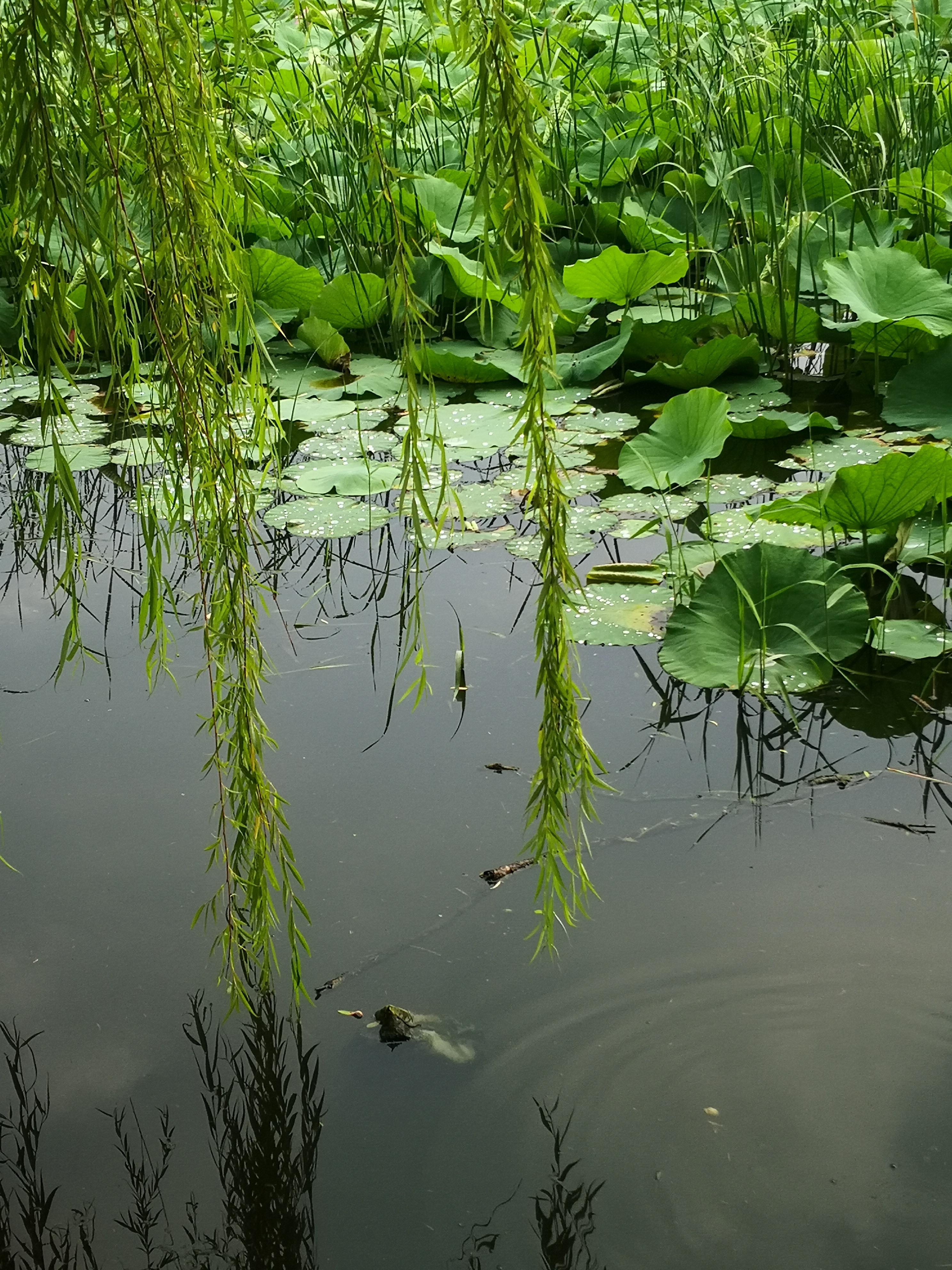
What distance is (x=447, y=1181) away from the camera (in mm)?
901

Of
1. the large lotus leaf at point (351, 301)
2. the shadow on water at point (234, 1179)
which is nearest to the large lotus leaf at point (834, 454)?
the large lotus leaf at point (351, 301)

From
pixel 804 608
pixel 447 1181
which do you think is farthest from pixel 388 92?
pixel 804 608

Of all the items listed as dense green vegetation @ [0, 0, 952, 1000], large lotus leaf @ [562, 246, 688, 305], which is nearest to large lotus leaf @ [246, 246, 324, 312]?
dense green vegetation @ [0, 0, 952, 1000]

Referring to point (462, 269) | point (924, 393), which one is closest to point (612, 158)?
point (462, 269)

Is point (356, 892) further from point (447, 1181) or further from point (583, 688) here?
point (583, 688)

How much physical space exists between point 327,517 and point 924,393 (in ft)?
3.42

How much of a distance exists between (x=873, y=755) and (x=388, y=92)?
0.95 m

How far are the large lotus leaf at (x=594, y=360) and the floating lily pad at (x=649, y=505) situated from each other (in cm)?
46

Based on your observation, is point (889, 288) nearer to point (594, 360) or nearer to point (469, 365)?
point (594, 360)

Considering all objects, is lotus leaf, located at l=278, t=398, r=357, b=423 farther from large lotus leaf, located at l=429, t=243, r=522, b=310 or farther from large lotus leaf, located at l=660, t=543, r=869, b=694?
large lotus leaf, located at l=660, t=543, r=869, b=694

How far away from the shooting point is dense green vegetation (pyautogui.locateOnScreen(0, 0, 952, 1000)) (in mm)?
674

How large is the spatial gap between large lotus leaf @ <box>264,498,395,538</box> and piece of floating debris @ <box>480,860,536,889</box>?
2.96ft

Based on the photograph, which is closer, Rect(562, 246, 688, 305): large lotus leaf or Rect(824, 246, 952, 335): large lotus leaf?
Rect(824, 246, 952, 335): large lotus leaf

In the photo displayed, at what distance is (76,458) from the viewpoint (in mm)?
2262
